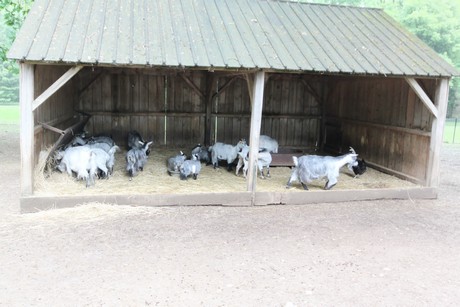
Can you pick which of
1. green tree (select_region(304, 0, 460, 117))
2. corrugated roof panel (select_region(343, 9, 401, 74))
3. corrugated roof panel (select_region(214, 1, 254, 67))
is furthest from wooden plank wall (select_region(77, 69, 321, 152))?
green tree (select_region(304, 0, 460, 117))

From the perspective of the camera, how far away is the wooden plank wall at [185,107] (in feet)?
43.2

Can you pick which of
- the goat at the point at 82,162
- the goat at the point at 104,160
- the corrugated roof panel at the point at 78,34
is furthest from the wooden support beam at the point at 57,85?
the goat at the point at 104,160

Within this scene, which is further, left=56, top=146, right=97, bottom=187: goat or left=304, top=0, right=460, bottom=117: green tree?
left=304, top=0, right=460, bottom=117: green tree

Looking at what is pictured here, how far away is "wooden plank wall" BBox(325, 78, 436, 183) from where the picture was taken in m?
9.41

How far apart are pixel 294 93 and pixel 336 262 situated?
9.38 metres

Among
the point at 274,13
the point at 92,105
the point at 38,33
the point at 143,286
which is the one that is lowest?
the point at 143,286

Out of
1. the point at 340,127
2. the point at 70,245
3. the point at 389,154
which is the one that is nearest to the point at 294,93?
the point at 340,127

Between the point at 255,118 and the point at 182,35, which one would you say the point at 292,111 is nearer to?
the point at 255,118

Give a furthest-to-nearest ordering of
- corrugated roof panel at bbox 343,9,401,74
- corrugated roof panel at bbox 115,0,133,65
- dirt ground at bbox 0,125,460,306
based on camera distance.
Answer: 1. corrugated roof panel at bbox 343,9,401,74
2. corrugated roof panel at bbox 115,0,133,65
3. dirt ground at bbox 0,125,460,306

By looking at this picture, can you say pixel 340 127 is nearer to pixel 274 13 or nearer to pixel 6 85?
pixel 274 13

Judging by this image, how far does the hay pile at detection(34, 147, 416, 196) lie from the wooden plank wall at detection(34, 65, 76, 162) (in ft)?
2.23

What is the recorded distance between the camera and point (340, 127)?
13156mm

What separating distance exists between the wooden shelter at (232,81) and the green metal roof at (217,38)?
0.10 ft

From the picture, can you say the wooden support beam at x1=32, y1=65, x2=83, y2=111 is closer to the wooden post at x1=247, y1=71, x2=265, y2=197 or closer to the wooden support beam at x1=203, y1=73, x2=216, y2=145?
the wooden post at x1=247, y1=71, x2=265, y2=197
